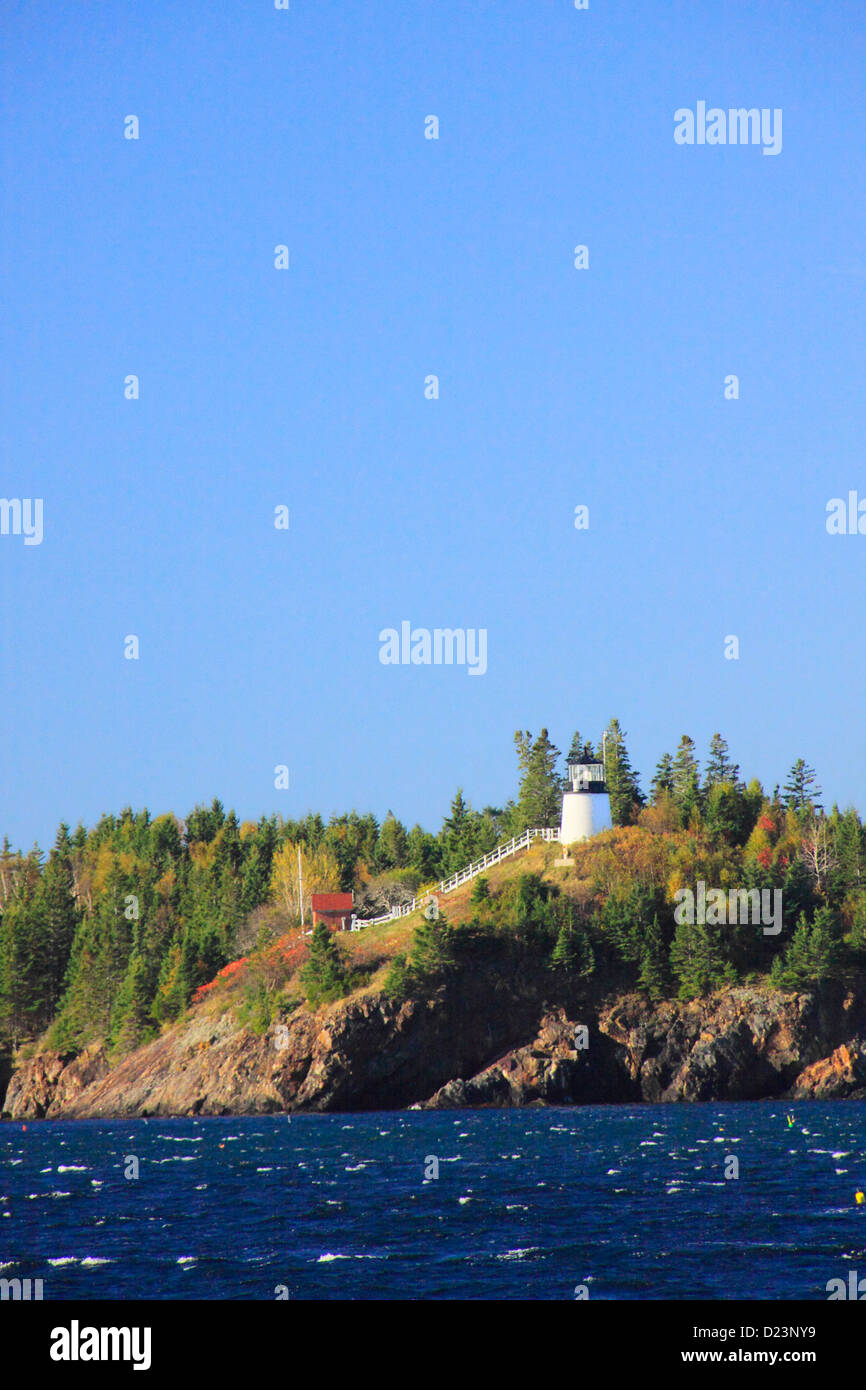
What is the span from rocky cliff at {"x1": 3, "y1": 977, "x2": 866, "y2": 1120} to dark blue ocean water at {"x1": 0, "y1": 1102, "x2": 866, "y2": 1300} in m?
13.3

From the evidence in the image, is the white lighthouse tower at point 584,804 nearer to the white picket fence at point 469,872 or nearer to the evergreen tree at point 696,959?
the white picket fence at point 469,872

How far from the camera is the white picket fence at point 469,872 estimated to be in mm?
125000

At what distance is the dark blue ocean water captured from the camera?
46.7 m

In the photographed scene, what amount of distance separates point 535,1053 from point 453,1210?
1959 inches

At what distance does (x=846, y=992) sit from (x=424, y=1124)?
1484 inches

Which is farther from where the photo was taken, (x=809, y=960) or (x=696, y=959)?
(x=696, y=959)

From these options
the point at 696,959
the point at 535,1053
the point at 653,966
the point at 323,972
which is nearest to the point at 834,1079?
the point at 696,959

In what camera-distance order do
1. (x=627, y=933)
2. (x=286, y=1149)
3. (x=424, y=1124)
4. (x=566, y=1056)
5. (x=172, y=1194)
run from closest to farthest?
(x=172, y=1194) → (x=286, y=1149) → (x=424, y=1124) → (x=566, y=1056) → (x=627, y=933)

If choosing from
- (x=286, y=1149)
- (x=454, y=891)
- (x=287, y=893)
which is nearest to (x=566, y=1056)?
(x=454, y=891)

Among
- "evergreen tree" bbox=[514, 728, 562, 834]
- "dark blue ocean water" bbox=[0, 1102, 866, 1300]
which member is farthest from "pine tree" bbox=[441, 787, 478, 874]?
"dark blue ocean water" bbox=[0, 1102, 866, 1300]

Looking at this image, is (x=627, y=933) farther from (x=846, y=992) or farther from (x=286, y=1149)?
(x=286, y=1149)

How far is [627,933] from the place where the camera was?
382 ft

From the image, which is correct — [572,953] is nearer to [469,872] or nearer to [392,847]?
[469,872]

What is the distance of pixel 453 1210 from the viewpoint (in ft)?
197
